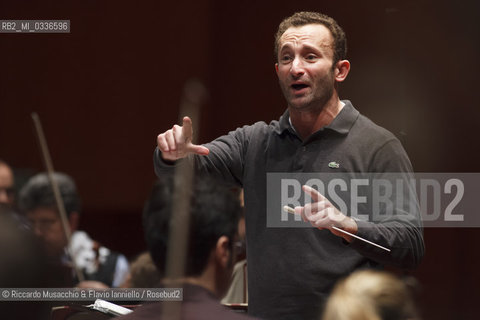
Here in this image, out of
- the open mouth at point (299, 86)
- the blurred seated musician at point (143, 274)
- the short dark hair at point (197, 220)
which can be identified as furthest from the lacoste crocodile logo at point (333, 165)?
the blurred seated musician at point (143, 274)

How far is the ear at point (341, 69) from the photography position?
2617 millimetres

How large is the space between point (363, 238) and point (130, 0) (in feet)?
7.95

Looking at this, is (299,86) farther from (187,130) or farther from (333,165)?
(187,130)

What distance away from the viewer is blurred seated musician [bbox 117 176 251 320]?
5.86 feet

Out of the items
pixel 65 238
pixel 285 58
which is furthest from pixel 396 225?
pixel 65 238

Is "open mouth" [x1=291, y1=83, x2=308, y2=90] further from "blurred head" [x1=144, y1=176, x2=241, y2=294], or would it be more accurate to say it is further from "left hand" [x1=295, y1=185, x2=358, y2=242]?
"blurred head" [x1=144, y1=176, x2=241, y2=294]

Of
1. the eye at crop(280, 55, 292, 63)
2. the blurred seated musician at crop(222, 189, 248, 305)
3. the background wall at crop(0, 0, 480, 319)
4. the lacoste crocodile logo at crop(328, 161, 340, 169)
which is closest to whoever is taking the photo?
the lacoste crocodile logo at crop(328, 161, 340, 169)

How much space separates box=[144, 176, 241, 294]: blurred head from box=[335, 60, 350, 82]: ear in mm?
871

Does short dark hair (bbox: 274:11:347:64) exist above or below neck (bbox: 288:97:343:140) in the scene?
above

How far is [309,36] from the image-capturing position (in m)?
2.57

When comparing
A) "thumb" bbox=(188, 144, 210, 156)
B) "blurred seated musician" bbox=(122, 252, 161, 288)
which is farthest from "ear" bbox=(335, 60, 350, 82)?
"blurred seated musician" bbox=(122, 252, 161, 288)

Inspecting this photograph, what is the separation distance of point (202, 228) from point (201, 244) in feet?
0.12

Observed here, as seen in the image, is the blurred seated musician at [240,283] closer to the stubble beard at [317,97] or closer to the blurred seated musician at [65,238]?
the blurred seated musician at [65,238]

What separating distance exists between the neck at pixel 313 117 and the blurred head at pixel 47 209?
1.26 m
